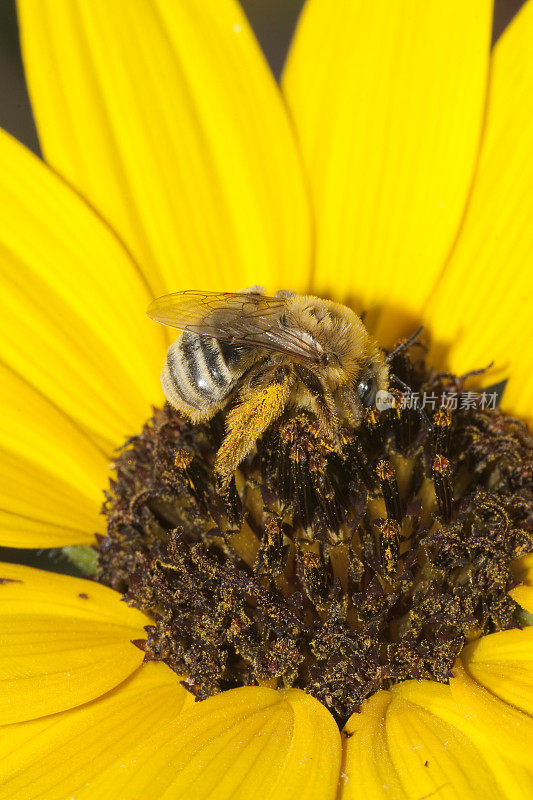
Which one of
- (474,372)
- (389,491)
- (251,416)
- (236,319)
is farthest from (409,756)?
(474,372)

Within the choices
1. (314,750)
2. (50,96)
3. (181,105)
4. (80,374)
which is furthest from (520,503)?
(50,96)

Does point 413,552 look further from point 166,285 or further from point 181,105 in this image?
point 181,105

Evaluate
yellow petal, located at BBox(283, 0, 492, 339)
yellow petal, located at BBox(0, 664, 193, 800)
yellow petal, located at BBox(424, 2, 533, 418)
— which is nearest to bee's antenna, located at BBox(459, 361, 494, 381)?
yellow petal, located at BBox(424, 2, 533, 418)

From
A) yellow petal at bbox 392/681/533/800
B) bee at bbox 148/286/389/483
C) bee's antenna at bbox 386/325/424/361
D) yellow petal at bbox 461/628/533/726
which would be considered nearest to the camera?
yellow petal at bbox 392/681/533/800

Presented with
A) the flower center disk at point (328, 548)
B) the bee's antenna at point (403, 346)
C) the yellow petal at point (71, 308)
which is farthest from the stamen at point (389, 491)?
the yellow petal at point (71, 308)

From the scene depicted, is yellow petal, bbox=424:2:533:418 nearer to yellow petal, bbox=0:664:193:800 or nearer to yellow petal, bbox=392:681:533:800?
yellow petal, bbox=392:681:533:800
